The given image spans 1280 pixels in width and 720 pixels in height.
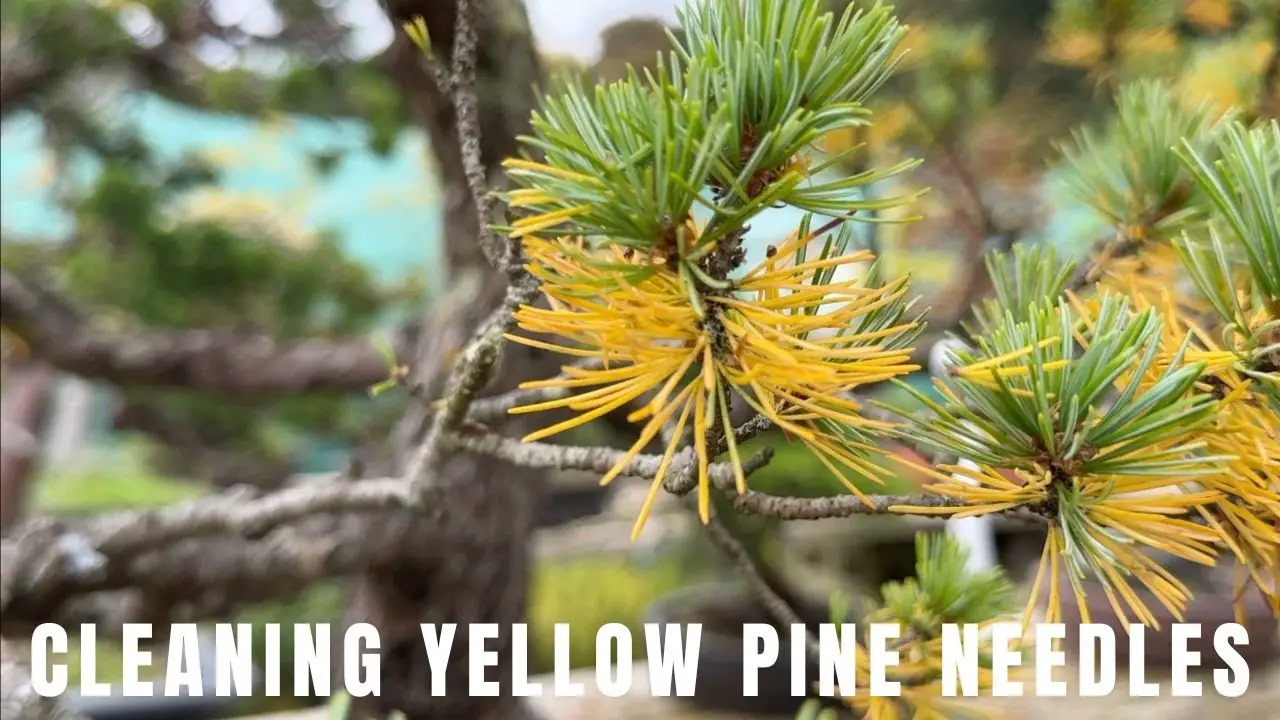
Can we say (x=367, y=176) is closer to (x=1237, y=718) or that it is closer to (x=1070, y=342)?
(x=1237, y=718)

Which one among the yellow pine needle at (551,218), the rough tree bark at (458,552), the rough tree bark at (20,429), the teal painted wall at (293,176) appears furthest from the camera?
the rough tree bark at (20,429)

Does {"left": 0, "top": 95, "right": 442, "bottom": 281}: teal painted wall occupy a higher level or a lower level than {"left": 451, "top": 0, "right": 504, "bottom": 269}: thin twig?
higher

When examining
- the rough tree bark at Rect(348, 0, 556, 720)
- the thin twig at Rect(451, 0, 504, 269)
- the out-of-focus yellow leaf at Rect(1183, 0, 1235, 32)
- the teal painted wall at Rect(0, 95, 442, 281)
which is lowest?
the rough tree bark at Rect(348, 0, 556, 720)

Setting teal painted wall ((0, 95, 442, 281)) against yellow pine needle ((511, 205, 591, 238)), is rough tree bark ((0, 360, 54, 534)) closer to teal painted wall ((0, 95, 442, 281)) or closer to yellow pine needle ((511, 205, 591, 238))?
teal painted wall ((0, 95, 442, 281))

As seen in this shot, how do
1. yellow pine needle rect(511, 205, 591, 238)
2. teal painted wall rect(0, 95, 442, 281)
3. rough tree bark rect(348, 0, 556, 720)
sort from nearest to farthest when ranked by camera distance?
yellow pine needle rect(511, 205, 591, 238)
rough tree bark rect(348, 0, 556, 720)
teal painted wall rect(0, 95, 442, 281)

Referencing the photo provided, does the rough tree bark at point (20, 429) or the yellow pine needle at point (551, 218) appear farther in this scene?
the rough tree bark at point (20, 429)

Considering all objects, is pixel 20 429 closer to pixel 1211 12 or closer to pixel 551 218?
pixel 551 218

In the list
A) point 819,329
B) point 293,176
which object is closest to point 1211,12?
point 819,329

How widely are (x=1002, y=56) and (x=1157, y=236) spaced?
2.59ft

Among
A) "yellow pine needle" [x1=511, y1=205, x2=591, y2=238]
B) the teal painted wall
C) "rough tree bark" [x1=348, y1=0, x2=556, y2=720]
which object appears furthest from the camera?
the teal painted wall

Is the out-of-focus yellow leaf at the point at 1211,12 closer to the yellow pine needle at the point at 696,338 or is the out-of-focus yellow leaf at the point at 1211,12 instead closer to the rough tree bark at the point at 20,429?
the yellow pine needle at the point at 696,338

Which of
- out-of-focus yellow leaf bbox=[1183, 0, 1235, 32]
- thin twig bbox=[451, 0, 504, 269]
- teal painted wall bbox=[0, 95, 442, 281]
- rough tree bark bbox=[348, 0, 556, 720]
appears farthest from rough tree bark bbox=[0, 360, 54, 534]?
out-of-focus yellow leaf bbox=[1183, 0, 1235, 32]

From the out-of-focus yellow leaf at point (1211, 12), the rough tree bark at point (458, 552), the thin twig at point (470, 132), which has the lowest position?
the rough tree bark at point (458, 552)

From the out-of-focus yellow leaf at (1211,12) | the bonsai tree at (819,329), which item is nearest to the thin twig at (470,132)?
the bonsai tree at (819,329)
